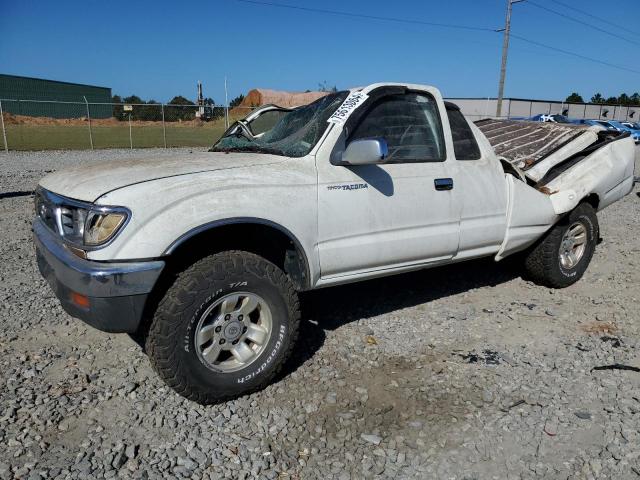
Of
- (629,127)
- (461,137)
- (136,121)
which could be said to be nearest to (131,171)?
(461,137)

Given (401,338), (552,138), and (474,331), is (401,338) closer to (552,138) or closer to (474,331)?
(474,331)

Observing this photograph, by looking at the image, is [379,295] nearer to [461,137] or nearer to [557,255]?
[461,137]

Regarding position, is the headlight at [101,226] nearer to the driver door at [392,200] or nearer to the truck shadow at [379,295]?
the driver door at [392,200]

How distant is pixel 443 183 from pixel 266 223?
1.52 m

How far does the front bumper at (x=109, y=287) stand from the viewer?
105 inches

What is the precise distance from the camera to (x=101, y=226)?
2734 millimetres

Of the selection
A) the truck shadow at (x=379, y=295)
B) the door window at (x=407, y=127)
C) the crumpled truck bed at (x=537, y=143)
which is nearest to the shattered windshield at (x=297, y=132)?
the door window at (x=407, y=127)

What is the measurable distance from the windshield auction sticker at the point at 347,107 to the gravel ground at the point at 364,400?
1641 mm

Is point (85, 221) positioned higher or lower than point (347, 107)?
lower

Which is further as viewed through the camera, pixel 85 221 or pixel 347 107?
pixel 347 107

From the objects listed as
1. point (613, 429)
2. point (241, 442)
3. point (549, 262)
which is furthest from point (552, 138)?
point (241, 442)

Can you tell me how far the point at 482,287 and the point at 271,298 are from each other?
9.51ft

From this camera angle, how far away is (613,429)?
9.55 ft

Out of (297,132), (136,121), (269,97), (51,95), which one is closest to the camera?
(297,132)
